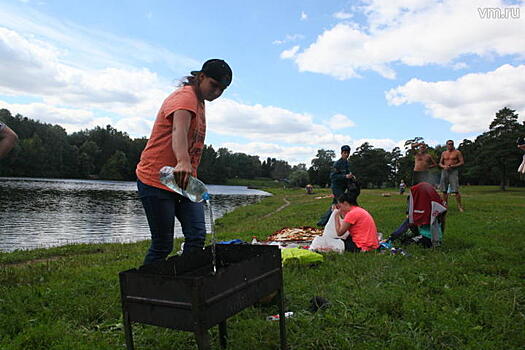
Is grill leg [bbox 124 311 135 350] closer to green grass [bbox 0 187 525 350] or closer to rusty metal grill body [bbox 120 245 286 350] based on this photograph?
rusty metal grill body [bbox 120 245 286 350]

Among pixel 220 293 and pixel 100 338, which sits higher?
pixel 220 293

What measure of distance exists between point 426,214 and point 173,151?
6.06m

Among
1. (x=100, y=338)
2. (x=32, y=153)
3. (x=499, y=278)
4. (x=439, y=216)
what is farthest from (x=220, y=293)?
Result: (x=32, y=153)

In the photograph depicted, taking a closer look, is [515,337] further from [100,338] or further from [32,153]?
[32,153]

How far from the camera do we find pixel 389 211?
50.5 ft

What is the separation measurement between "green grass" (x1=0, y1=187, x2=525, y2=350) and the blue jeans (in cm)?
89

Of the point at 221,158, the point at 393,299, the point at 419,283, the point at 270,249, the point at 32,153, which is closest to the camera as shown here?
the point at 270,249

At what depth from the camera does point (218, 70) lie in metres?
3.26

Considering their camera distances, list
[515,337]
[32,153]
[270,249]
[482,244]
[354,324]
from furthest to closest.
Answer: [32,153]
[482,244]
[354,324]
[515,337]
[270,249]

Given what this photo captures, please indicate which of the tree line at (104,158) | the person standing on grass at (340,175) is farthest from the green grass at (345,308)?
the tree line at (104,158)

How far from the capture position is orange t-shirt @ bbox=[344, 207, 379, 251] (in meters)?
7.31

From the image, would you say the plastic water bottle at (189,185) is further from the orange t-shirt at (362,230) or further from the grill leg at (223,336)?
the orange t-shirt at (362,230)

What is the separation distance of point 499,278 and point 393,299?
2015mm

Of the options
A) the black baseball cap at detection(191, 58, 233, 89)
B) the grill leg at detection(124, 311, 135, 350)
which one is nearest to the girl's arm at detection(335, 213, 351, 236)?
the black baseball cap at detection(191, 58, 233, 89)
